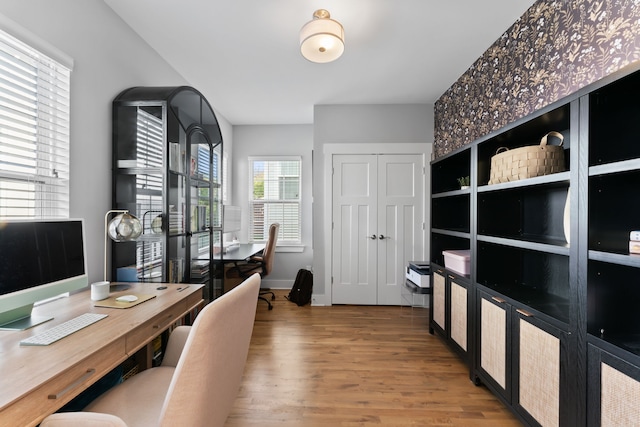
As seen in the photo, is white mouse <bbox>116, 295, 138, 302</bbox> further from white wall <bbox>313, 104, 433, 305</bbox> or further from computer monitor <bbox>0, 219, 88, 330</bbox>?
white wall <bbox>313, 104, 433, 305</bbox>

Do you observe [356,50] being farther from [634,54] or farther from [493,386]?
[493,386]

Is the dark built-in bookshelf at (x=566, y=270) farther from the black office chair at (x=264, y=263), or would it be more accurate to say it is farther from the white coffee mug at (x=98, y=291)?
the black office chair at (x=264, y=263)

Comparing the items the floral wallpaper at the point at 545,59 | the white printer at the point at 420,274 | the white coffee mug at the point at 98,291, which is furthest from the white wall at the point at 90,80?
the floral wallpaper at the point at 545,59

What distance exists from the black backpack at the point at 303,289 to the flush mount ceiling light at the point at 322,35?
9.10ft

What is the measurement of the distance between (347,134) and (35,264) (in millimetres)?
3317

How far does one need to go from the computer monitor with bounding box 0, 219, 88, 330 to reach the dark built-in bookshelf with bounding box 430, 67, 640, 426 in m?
2.29

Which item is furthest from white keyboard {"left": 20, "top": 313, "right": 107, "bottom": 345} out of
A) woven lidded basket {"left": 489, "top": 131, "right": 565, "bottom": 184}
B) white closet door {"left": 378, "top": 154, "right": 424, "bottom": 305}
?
white closet door {"left": 378, "top": 154, "right": 424, "bottom": 305}

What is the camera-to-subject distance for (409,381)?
2135mm

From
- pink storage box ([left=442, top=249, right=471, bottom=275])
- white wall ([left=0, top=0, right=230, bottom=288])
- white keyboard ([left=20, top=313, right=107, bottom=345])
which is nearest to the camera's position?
white keyboard ([left=20, top=313, right=107, bottom=345])

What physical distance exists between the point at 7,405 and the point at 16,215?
A: 1.13 metres

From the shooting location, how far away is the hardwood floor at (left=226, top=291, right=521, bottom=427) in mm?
1753

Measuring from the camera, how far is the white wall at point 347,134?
3826 mm

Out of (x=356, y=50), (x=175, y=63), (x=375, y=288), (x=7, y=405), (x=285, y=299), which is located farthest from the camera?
(x=285, y=299)

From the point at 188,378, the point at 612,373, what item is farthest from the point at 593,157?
the point at 188,378
